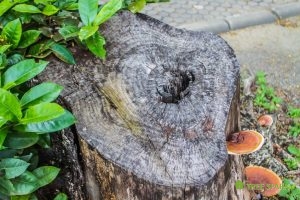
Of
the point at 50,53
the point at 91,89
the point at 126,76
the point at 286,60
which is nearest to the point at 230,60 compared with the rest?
the point at 126,76

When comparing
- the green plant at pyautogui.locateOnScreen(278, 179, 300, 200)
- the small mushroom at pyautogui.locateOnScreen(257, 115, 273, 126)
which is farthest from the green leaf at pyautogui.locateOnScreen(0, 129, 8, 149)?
the small mushroom at pyautogui.locateOnScreen(257, 115, 273, 126)

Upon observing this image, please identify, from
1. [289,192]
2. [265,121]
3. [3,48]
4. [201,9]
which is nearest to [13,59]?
[3,48]

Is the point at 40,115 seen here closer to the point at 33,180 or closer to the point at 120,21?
the point at 33,180

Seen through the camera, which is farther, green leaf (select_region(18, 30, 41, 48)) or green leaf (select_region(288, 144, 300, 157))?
green leaf (select_region(288, 144, 300, 157))

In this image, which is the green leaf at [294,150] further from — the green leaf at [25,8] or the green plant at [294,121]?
the green leaf at [25,8]

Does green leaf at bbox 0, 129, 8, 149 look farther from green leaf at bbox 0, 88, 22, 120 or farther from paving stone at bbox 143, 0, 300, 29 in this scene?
paving stone at bbox 143, 0, 300, 29

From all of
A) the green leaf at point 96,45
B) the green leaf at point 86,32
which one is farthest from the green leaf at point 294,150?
the green leaf at point 86,32
